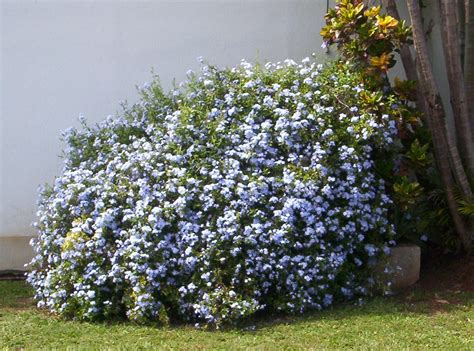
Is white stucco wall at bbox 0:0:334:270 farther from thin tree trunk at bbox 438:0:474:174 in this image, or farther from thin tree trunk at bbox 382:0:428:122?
thin tree trunk at bbox 438:0:474:174

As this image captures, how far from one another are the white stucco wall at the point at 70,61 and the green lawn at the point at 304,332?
195 cm

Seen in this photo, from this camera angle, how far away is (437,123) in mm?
7004

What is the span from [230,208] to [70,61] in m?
2.87

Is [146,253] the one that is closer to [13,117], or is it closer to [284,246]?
[284,246]

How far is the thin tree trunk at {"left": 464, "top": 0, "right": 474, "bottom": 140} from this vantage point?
7422 mm

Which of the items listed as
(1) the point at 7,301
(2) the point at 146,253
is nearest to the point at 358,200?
(2) the point at 146,253

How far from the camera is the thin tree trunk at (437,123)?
6.93 meters

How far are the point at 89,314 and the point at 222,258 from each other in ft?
3.78

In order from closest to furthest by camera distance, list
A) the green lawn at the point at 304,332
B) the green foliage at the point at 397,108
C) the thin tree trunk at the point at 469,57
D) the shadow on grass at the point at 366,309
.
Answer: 1. the green lawn at the point at 304,332
2. the shadow on grass at the point at 366,309
3. the green foliage at the point at 397,108
4. the thin tree trunk at the point at 469,57

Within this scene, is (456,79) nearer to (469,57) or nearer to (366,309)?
(469,57)

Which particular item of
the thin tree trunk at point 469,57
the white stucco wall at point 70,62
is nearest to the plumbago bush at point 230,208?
the white stucco wall at point 70,62

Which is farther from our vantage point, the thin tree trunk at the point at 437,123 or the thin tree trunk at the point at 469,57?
the thin tree trunk at the point at 469,57

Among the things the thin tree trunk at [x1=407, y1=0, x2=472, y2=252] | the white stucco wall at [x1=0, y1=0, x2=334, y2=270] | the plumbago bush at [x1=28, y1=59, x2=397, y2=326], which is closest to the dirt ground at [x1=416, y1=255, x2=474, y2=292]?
the thin tree trunk at [x1=407, y1=0, x2=472, y2=252]

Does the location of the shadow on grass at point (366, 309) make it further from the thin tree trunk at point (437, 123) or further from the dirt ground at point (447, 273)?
the thin tree trunk at point (437, 123)
